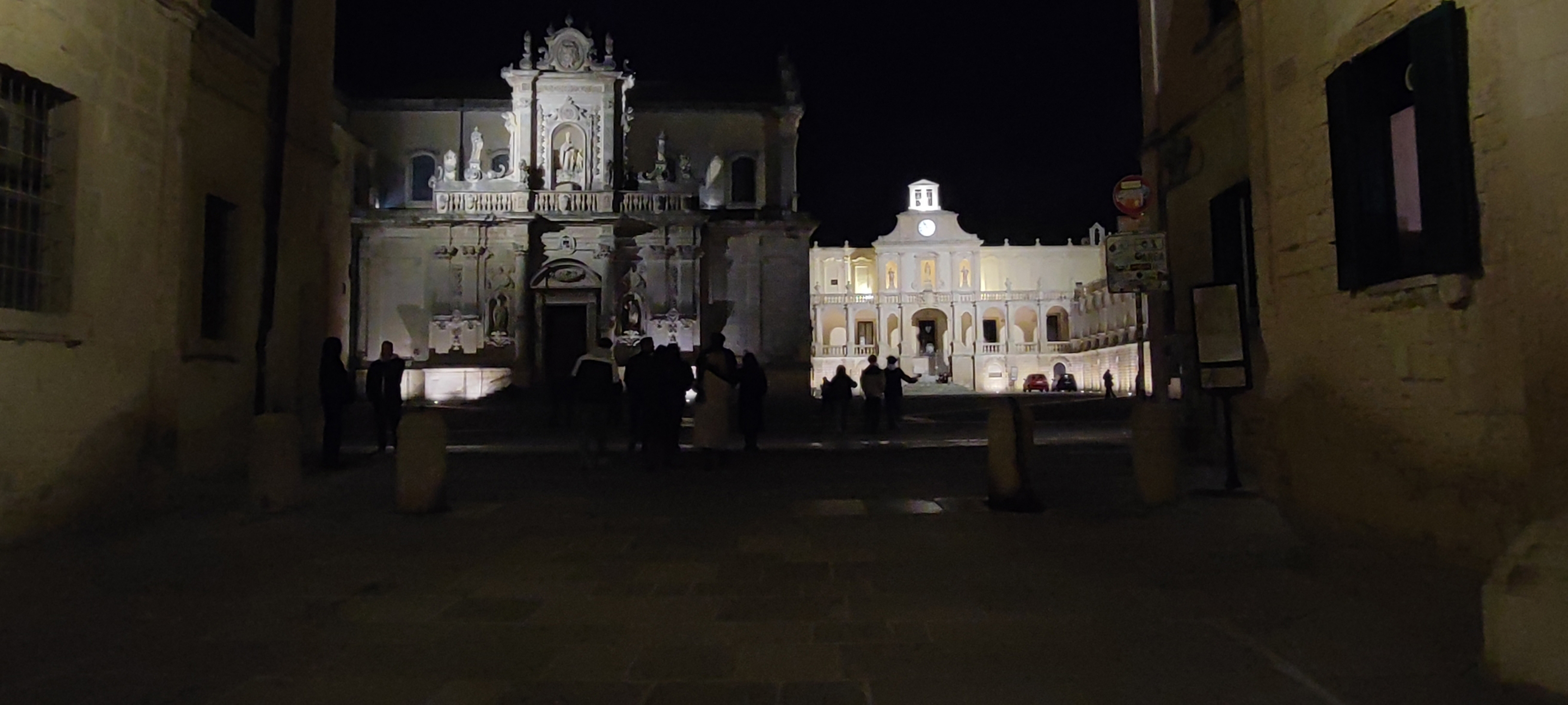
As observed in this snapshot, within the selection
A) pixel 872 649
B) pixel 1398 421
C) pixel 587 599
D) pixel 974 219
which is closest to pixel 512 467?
pixel 587 599

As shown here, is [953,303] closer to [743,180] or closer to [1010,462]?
[743,180]

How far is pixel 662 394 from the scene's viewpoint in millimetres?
10859

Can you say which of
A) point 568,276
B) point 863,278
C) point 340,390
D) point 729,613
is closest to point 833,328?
point 863,278

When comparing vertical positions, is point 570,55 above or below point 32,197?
above

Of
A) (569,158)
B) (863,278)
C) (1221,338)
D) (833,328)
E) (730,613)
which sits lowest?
(730,613)

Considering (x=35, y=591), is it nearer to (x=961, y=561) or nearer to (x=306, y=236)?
(x=961, y=561)

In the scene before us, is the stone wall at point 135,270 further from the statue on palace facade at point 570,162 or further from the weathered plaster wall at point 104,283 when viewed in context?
the statue on palace facade at point 570,162

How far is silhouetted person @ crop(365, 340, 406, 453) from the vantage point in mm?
12977

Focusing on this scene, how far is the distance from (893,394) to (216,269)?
13271 mm

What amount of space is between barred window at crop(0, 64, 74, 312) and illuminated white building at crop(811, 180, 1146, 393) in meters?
54.8

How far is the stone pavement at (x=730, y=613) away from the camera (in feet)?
11.6

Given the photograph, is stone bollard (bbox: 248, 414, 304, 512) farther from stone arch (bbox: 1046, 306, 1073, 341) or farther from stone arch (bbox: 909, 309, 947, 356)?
stone arch (bbox: 1046, 306, 1073, 341)

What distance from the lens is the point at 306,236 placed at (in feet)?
36.6

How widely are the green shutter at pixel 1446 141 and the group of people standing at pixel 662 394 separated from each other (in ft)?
24.8
